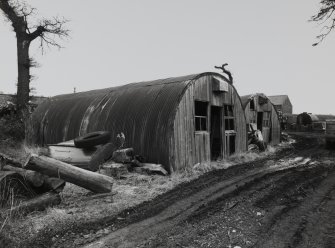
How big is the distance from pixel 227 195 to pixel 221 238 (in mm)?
2991

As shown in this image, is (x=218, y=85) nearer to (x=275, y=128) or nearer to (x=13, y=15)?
(x=275, y=128)

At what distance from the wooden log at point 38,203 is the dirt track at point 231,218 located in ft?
4.70

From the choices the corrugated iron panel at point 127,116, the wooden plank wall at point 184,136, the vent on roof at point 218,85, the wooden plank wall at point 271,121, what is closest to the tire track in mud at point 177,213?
the wooden plank wall at point 184,136

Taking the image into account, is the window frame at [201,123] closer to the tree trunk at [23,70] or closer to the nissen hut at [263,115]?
the nissen hut at [263,115]

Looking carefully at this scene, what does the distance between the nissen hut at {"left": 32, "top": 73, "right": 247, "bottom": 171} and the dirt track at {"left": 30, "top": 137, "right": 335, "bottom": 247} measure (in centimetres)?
246

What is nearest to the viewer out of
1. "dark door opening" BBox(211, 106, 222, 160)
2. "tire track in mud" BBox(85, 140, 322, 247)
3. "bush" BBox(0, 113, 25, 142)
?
"tire track in mud" BBox(85, 140, 322, 247)

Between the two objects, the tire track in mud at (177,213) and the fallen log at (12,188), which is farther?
the fallen log at (12,188)

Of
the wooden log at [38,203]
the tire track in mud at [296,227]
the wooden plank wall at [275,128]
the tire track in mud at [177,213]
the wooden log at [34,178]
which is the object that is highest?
the wooden plank wall at [275,128]

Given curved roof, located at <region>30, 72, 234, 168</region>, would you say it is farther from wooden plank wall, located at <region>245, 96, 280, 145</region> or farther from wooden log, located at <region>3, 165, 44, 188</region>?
wooden plank wall, located at <region>245, 96, 280, 145</region>

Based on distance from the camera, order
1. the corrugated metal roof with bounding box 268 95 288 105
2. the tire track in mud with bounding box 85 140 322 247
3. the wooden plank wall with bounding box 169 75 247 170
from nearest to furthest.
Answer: the tire track in mud with bounding box 85 140 322 247, the wooden plank wall with bounding box 169 75 247 170, the corrugated metal roof with bounding box 268 95 288 105

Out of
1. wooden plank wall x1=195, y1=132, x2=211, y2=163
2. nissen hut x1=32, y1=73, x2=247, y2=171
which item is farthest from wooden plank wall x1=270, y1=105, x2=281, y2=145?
wooden plank wall x1=195, y1=132, x2=211, y2=163

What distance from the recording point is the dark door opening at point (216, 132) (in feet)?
51.1

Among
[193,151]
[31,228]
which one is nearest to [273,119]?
[193,151]

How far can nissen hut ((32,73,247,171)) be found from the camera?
1188cm
